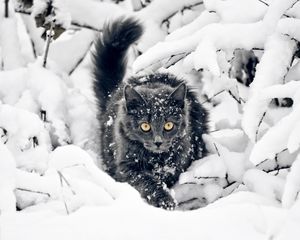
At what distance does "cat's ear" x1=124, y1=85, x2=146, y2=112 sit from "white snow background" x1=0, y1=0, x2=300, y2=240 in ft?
1.20

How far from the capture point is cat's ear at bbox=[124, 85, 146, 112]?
4668 mm

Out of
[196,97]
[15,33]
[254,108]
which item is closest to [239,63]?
[196,97]

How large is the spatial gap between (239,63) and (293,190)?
2.59 metres

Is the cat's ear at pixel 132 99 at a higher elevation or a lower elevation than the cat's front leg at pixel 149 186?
higher

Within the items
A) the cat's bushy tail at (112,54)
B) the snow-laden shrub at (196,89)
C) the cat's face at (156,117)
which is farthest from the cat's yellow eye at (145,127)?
the cat's bushy tail at (112,54)

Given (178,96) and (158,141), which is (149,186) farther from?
(178,96)

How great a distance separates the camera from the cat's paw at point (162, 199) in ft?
14.3

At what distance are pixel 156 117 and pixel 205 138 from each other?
754mm

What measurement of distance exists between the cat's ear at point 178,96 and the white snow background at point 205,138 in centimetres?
18

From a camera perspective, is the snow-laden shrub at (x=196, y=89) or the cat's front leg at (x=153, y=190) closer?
the snow-laden shrub at (x=196, y=89)

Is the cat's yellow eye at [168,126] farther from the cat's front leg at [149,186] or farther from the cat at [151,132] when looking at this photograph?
the cat's front leg at [149,186]

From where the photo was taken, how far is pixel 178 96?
4742 mm

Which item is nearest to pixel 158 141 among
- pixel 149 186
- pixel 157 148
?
pixel 157 148

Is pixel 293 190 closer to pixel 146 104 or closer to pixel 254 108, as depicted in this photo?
pixel 254 108
